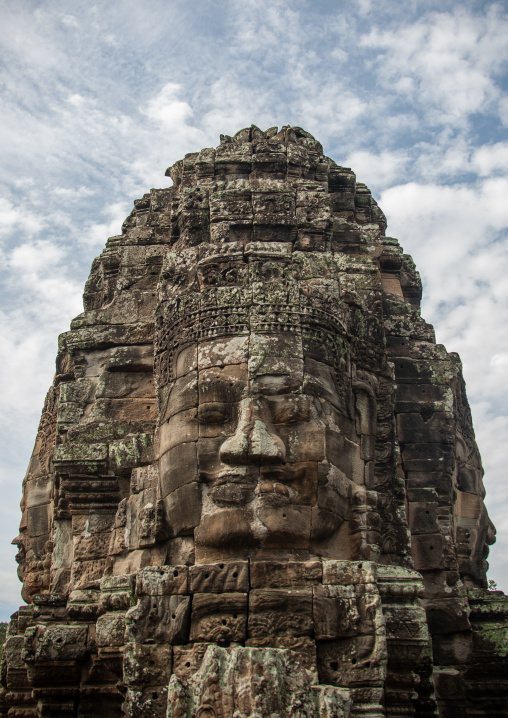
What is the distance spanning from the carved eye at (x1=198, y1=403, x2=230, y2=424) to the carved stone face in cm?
1

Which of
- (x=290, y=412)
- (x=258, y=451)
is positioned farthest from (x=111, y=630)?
(x=290, y=412)

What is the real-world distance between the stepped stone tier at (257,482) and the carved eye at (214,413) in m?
0.02

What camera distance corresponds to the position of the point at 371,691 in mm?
7027

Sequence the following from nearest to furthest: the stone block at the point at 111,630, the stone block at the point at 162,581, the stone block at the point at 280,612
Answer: the stone block at the point at 280,612, the stone block at the point at 162,581, the stone block at the point at 111,630

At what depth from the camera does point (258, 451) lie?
26.2ft

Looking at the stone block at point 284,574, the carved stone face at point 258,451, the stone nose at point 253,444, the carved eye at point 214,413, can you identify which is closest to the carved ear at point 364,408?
the carved stone face at point 258,451

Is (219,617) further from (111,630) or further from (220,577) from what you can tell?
(111,630)

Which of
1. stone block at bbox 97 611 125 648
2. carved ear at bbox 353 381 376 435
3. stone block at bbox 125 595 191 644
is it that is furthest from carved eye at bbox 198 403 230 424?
stone block at bbox 97 611 125 648

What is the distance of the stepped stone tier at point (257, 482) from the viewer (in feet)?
23.8

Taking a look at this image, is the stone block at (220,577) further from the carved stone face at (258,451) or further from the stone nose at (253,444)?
the stone nose at (253,444)

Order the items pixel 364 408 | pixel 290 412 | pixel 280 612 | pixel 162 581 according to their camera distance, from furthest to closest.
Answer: pixel 364 408 < pixel 290 412 < pixel 162 581 < pixel 280 612

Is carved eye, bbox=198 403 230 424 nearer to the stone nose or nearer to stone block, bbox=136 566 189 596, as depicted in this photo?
the stone nose

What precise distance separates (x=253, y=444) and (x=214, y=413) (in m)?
0.59

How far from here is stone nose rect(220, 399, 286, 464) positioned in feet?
26.2
